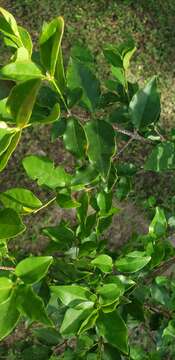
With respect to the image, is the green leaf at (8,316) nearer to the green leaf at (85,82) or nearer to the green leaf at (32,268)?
the green leaf at (32,268)

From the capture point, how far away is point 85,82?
4.16ft

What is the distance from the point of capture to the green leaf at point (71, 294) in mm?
1204

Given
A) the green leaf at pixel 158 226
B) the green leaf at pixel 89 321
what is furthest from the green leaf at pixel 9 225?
the green leaf at pixel 158 226

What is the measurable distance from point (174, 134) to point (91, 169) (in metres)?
0.34

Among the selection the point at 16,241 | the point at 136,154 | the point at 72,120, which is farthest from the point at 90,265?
the point at 136,154

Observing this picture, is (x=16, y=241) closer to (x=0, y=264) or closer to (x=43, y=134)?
(x=43, y=134)

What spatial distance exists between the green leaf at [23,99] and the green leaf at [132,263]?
64 cm

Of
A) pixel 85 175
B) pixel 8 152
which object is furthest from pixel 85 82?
pixel 8 152

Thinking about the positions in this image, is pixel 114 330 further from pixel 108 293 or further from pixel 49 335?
pixel 49 335

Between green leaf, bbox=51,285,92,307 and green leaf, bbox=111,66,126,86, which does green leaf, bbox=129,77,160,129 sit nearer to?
green leaf, bbox=111,66,126,86

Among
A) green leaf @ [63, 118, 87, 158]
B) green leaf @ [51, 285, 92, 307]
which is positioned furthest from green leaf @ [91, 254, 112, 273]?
green leaf @ [63, 118, 87, 158]

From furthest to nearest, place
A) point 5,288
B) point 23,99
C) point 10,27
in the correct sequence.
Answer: point 10,27, point 5,288, point 23,99

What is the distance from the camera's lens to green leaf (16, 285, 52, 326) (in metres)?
0.88

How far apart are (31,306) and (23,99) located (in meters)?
0.35
